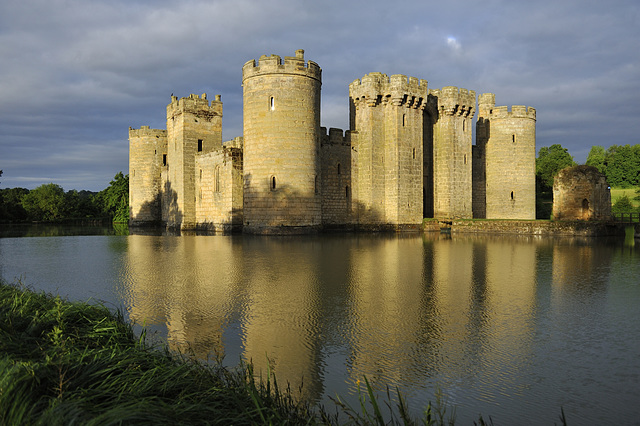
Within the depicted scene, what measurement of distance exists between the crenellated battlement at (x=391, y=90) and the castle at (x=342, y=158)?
2.7 inches

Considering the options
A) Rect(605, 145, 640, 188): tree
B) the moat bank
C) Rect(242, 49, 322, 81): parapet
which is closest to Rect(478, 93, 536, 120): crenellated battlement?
the moat bank

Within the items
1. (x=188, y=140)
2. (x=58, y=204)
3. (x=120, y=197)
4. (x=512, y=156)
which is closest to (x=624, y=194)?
(x=512, y=156)

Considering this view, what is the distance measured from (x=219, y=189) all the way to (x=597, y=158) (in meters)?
62.1

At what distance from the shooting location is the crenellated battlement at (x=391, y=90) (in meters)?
31.6

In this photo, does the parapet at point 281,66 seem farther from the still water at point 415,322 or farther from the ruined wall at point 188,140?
the still water at point 415,322

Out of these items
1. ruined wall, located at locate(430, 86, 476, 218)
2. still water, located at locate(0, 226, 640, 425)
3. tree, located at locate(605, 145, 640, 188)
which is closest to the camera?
still water, located at locate(0, 226, 640, 425)

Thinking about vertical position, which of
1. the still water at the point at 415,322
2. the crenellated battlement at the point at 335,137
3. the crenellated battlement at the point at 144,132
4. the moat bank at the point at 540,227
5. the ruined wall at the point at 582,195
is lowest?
the still water at the point at 415,322

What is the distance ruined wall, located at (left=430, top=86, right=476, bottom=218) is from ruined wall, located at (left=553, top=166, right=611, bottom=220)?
7490 mm

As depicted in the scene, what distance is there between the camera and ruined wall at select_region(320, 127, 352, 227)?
3209cm

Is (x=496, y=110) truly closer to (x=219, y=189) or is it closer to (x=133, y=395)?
(x=219, y=189)

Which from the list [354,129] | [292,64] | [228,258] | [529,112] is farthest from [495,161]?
[228,258]

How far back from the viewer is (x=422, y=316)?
284 inches

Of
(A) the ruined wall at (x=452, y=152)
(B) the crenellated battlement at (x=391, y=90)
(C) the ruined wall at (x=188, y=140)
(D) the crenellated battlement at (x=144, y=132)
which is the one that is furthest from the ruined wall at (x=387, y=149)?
(D) the crenellated battlement at (x=144, y=132)

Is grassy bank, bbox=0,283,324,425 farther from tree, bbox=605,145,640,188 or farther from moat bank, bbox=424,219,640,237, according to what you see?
tree, bbox=605,145,640,188
